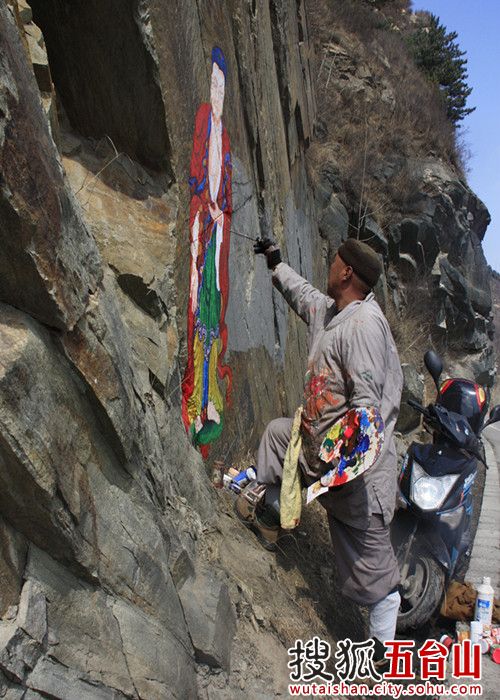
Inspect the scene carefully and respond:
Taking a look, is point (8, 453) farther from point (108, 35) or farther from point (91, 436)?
point (108, 35)

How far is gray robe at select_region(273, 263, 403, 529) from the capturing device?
106 inches

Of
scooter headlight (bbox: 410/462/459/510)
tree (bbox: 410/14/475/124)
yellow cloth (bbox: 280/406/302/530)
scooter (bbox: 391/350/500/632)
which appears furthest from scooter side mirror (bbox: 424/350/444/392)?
tree (bbox: 410/14/475/124)

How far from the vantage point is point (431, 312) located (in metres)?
13.5

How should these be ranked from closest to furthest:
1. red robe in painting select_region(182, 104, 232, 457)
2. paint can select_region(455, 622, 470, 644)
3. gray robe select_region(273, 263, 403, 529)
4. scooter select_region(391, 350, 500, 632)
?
1. gray robe select_region(273, 263, 403, 529)
2. red robe in painting select_region(182, 104, 232, 457)
3. scooter select_region(391, 350, 500, 632)
4. paint can select_region(455, 622, 470, 644)

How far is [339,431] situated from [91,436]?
1.19 meters

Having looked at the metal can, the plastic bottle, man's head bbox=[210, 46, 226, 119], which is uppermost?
man's head bbox=[210, 46, 226, 119]

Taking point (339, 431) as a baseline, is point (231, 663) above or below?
below

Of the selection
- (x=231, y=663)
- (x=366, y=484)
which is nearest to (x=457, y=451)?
(x=366, y=484)

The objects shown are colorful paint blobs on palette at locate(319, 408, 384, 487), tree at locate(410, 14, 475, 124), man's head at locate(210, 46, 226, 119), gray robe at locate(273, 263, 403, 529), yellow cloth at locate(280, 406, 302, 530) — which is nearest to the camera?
colorful paint blobs on palette at locate(319, 408, 384, 487)

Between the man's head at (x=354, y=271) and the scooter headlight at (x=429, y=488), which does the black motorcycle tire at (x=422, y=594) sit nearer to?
the scooter headlight at (x=429, y=488)

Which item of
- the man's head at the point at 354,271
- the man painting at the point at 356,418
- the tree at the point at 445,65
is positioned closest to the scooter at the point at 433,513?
the man painting at the point at 356,418

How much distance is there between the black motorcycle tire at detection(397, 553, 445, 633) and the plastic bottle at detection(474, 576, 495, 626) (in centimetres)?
25

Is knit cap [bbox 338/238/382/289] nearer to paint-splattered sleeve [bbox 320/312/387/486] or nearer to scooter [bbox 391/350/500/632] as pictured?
paint-splattered sleeve [bbox 320/312/387/486]

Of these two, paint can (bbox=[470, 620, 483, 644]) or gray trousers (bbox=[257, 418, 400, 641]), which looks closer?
gray trousers (bbox=[257, 418, 400, 641])
